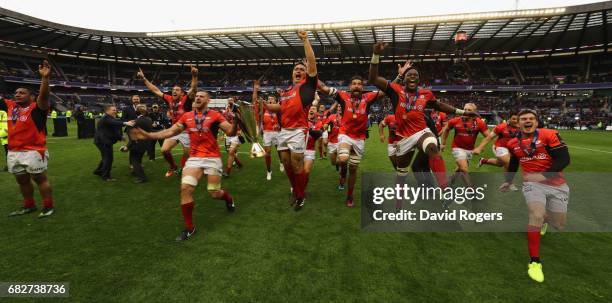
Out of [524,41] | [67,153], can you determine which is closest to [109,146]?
[67,153]

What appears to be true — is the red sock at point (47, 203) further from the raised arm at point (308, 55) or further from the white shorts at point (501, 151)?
the white shorts at point (501, 151)

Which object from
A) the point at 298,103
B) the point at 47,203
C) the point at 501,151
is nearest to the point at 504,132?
the point at 501,151

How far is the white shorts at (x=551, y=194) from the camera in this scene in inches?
145

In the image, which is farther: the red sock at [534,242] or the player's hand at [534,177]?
the player's hand at [534,177]

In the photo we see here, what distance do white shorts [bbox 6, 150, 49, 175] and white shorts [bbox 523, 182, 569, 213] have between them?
7.77m

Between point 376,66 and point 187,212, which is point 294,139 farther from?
point 187,212

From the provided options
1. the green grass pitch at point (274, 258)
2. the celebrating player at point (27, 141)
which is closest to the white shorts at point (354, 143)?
the green grass pitch at point (274, 258)

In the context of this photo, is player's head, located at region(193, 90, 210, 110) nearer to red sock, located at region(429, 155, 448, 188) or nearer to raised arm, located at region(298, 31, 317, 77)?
raised arm, located at region(298, 31, 317, 77)

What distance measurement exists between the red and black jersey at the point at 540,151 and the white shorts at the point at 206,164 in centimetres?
453

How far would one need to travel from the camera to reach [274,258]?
3.65 meters

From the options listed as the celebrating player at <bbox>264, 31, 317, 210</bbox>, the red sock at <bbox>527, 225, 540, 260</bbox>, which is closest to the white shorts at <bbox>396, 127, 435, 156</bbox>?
the celebrating player at <bbox>264, 31, 317, 210</bbox>

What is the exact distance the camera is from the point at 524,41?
38156 millimetres

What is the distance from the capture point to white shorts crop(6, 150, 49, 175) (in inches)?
190

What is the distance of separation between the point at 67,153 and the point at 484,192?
15103 millimetres
